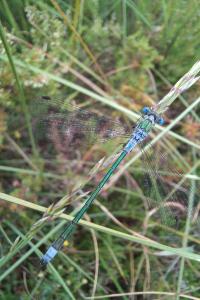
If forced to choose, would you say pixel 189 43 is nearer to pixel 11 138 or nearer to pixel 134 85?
pixel 134 85

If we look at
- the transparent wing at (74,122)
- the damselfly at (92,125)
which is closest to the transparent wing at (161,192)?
the damselfly at (92,125)

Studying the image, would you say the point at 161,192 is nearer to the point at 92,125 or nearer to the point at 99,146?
the point at 92,125

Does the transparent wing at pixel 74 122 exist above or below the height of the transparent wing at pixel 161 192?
above

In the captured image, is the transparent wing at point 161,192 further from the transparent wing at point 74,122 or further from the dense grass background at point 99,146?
the transparent wing at point 74,122

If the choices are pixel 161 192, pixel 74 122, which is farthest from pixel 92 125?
pixel 161 192

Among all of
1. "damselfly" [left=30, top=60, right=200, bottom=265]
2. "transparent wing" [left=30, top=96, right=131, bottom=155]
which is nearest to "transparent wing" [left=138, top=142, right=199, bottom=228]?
"damselfly" [left=30, top=60, right=200, bottom=265]

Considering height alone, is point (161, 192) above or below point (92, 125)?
below

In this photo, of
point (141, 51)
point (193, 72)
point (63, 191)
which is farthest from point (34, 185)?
point (193, 72)
